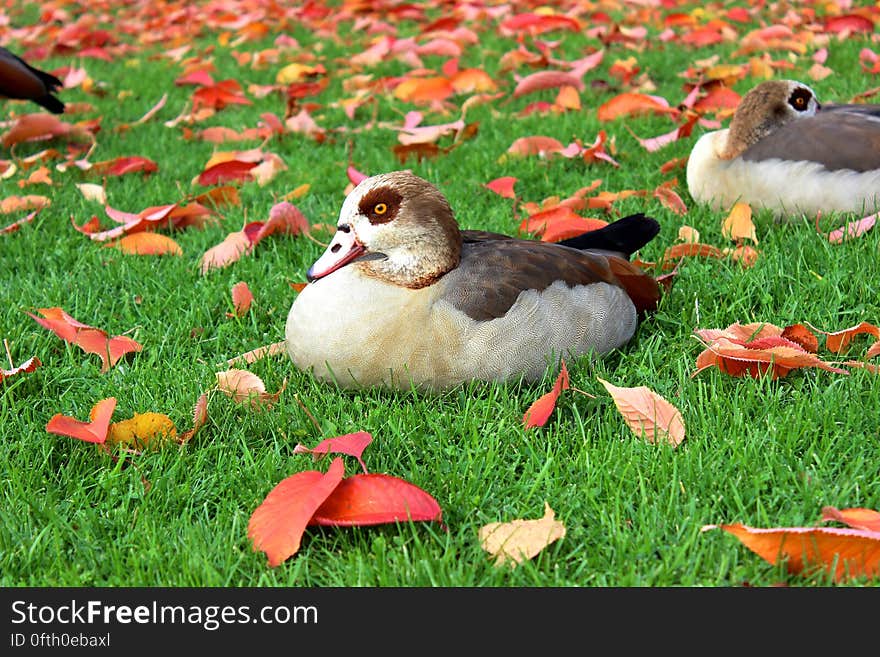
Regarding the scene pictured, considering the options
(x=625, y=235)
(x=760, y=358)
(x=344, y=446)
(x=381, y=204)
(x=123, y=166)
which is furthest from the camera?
(x=123, y=166)

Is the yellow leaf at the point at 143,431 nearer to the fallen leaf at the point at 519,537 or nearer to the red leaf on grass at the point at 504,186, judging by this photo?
the fallen leaf at the point at 519,537

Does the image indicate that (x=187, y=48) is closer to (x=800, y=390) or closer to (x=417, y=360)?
(x=417, y=360)

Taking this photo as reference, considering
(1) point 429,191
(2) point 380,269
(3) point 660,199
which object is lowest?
(3) point 660,199

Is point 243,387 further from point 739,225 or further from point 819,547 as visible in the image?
point 739,225

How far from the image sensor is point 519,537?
211 cm

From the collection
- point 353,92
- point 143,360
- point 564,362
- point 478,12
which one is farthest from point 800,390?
point 478,12

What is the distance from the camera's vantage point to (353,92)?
6570mm

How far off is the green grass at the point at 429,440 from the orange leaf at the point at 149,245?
0.32ft

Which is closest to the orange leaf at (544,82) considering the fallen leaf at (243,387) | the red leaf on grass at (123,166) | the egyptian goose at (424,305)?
the red leaf on grass at (123,166)

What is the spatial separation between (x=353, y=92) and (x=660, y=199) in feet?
9.84

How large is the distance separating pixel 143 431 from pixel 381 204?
91cm

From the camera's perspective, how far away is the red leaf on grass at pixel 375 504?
2.15 meters

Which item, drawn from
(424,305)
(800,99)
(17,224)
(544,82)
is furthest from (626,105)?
(17,224)

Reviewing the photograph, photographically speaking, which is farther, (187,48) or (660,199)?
(187,48)
